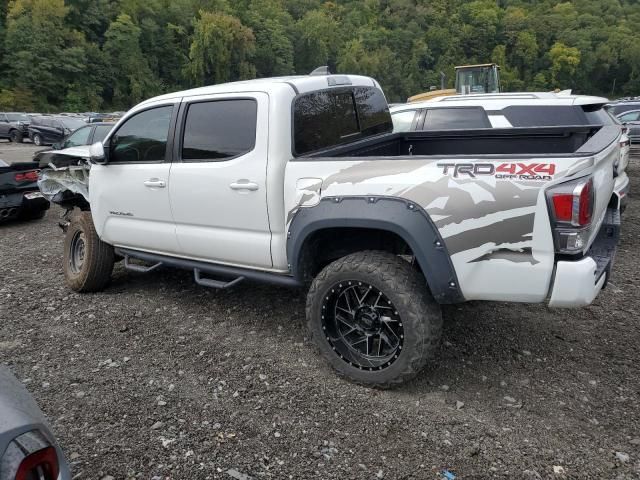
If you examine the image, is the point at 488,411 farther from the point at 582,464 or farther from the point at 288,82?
the point at 288,82

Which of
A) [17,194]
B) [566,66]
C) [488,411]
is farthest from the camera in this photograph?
[566,66]

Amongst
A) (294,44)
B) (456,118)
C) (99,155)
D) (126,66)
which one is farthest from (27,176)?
(294,44)

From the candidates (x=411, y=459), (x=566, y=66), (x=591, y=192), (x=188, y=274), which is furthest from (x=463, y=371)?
(x=566, y=66)

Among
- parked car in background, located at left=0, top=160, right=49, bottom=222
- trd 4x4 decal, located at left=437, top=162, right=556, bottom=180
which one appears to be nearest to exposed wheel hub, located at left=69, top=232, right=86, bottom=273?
parked car in background, located at left=0, top=160, right=49, bottom=222

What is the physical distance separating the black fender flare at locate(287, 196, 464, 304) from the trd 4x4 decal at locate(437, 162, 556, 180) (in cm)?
29

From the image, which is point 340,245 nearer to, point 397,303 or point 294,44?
point 397,303

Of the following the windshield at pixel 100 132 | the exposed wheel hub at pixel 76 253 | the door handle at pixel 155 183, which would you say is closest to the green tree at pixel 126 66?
the windshield at pixel 100 132

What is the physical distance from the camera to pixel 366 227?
3146mm

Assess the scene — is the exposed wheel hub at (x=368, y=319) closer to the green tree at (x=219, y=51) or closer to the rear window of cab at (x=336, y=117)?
the rear window of cab at (x=336, y=117)

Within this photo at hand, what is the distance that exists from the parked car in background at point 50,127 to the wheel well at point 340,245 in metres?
25.0

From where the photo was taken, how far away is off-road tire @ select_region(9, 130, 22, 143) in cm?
2820

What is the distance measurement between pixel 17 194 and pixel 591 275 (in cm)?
863

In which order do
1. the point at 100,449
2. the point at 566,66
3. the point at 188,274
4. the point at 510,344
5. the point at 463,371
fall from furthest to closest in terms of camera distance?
the point at 566,66 < the point at 188,274 < the point at 510,344 < the point at 463,371 < the point at 100,449

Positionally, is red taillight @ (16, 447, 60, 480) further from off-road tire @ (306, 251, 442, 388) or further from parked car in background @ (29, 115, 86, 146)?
parked car in background @ (29, 115, 86, 146)
